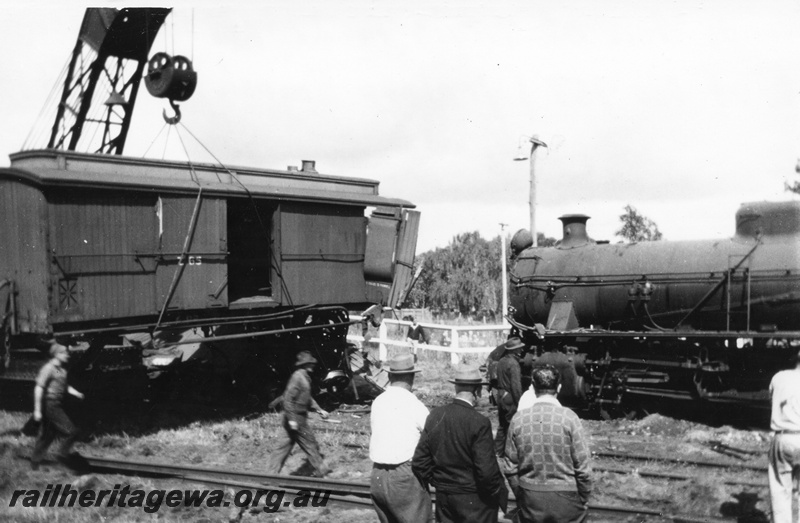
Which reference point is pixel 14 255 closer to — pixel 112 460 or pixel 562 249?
pixel 112 460

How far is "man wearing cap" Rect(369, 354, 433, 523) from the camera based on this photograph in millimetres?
5387

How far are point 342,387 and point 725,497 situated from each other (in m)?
8.78

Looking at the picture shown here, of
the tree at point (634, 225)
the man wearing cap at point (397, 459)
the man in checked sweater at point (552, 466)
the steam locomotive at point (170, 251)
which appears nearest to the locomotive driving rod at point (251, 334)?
the steam locomotive at point (170, 251)

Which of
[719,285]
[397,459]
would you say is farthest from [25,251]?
[719,285]

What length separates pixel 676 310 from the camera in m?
11.9

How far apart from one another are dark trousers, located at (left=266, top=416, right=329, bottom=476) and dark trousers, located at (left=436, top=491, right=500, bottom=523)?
378 centimetres

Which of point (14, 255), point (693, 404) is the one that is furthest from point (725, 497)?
point (14, 255)

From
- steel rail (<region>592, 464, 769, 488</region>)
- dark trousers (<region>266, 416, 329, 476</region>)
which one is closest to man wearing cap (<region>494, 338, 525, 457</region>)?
steel rail (<region>592, 464, 769, 488</region>)

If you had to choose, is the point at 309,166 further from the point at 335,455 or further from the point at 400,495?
the point at 400,495

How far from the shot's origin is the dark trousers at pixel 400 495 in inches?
211

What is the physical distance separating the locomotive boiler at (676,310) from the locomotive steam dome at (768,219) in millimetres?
16

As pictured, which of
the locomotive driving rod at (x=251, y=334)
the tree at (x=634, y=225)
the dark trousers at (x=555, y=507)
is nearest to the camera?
the dark trousers at (x=555, y=507)

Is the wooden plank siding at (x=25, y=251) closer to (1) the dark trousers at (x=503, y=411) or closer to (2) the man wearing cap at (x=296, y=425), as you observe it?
(2) the man wearing cap at (x=296, y=425)

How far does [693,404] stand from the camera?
1206 centimetres
